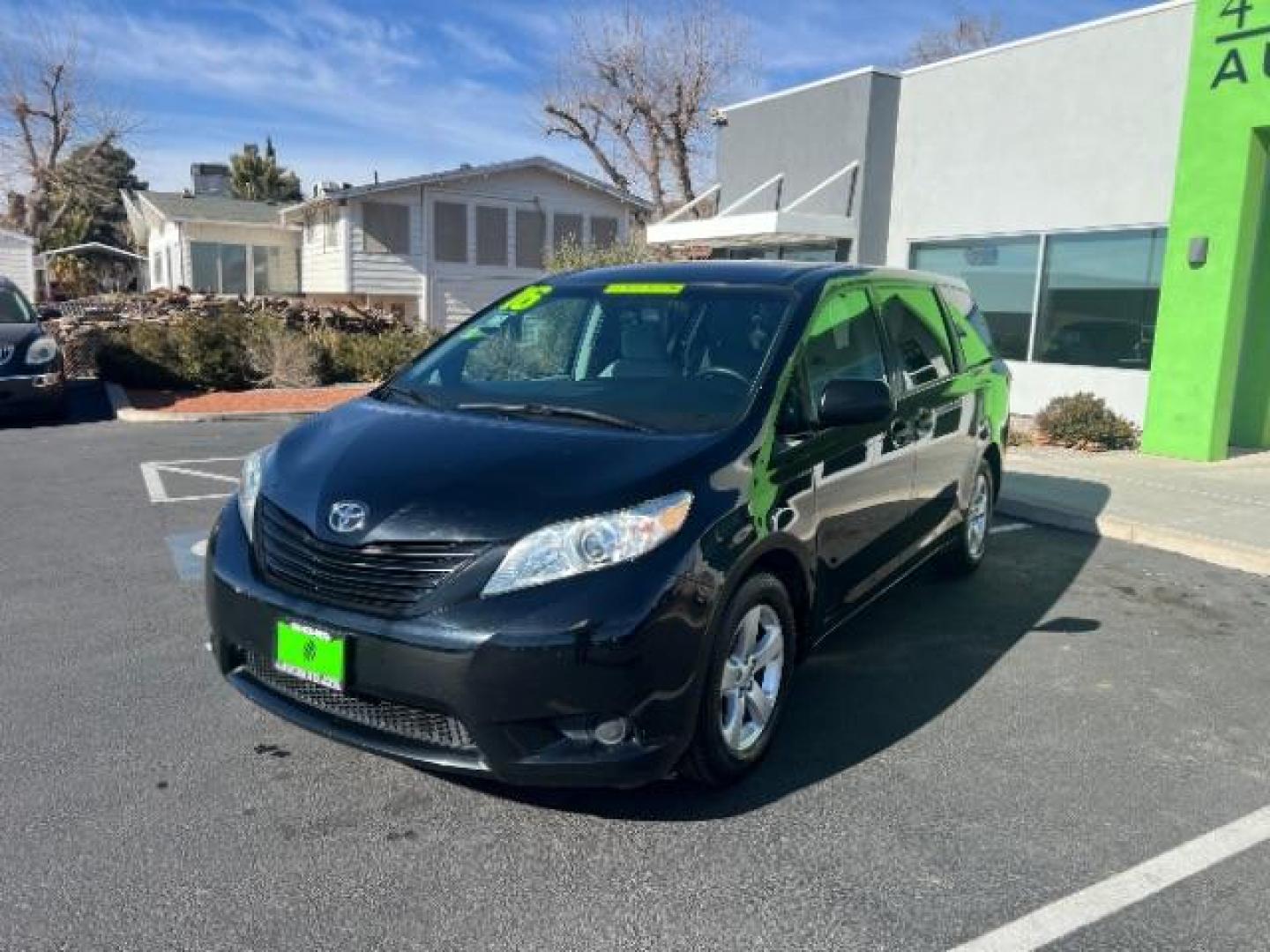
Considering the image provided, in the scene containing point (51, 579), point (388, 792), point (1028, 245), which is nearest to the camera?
point (388, 792)

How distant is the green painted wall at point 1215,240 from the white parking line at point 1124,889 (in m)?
7.69

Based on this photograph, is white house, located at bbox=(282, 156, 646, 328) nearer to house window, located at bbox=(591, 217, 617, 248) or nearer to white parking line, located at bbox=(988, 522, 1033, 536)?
house window, located at bbox=(591, 217, 617, 248)

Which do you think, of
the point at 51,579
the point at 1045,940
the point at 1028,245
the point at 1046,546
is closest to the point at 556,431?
the point at 1045,940

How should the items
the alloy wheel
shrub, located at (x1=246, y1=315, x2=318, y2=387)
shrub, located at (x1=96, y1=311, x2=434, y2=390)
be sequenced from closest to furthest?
the alloy wheel → shrub, located at (x1=96, y1=311, x2=434, y2=390) → shrub, located at (x1=246, y1=315, x2=318, y2=387)

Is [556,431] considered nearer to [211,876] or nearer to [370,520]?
[370,520]

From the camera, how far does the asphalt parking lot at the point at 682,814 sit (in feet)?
8.59

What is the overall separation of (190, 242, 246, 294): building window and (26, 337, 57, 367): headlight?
1893 cm

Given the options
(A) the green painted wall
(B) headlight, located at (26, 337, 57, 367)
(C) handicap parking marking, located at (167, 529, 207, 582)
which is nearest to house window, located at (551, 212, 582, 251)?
(B) headlight, located at (26, 337, 57, 367)

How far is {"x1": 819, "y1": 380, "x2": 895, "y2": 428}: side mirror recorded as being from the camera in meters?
3.56

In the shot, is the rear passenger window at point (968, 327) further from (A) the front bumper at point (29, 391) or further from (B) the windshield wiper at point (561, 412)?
(A) the front bumper at point (29, 391)

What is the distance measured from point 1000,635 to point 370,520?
340 centimetres

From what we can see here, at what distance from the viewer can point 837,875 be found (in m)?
2.85

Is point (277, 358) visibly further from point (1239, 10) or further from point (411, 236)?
point (1239, 10)

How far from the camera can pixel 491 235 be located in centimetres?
2734
